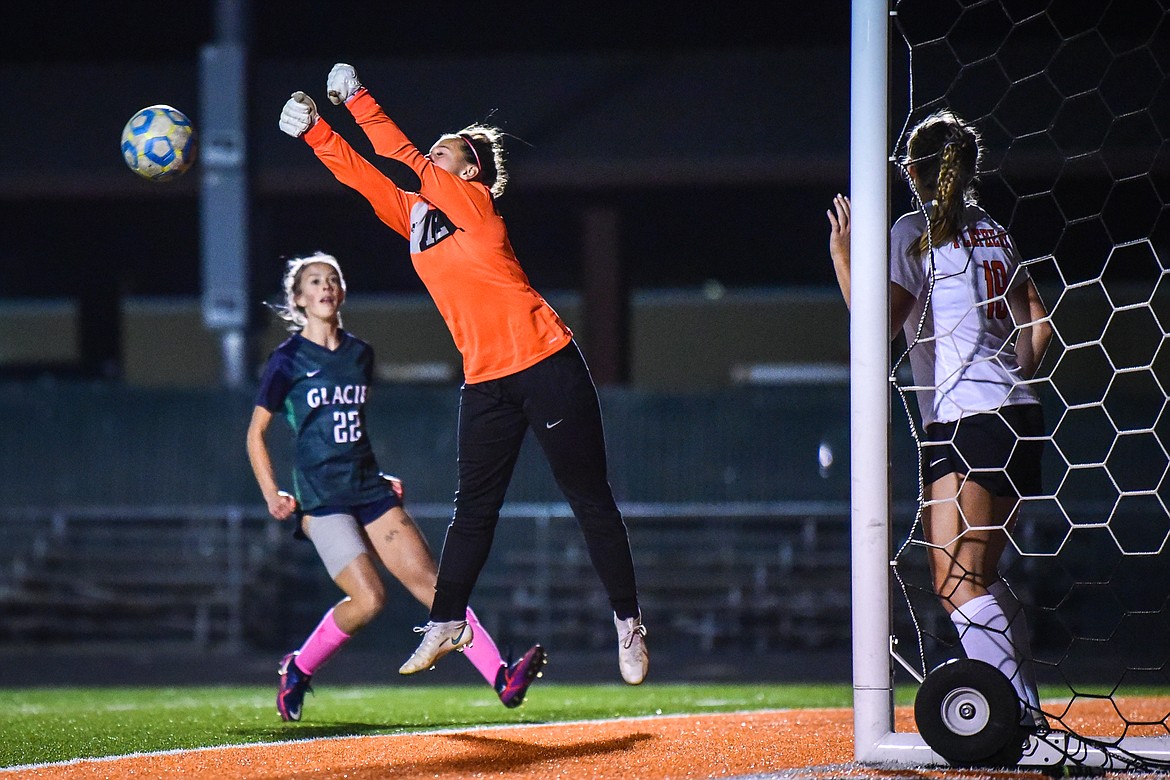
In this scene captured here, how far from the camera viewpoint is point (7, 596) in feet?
45.9

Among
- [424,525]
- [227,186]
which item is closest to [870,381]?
[424,525]

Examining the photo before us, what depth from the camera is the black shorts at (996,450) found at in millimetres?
4266

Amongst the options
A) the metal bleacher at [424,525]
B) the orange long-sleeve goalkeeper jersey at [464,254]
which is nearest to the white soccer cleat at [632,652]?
the orange long-sleeve goalkeeper jersey at [464,254]

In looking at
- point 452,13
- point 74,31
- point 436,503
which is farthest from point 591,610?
point 74,31

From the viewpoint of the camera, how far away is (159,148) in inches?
225

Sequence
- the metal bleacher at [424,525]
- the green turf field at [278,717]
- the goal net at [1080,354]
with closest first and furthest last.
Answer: the green turf field at [278,717] → the goal net at [1080,354] → the metal bleacher at [424,525]

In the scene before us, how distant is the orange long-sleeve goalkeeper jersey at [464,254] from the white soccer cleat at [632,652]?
1078 mm

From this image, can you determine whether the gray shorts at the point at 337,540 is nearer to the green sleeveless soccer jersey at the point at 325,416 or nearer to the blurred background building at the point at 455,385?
the green sleeveless soccer jersey at the point at 325,416

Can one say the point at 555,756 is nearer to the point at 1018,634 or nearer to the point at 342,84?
the point at 1018,634

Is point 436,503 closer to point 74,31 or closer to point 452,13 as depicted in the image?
point 452,13

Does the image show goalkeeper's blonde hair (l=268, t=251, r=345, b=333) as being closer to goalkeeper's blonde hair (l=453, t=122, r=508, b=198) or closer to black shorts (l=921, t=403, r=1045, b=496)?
goalkeeper's blonde hair (l=453, t=122, r=508, b=198)

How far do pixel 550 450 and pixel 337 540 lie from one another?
56.9 inches

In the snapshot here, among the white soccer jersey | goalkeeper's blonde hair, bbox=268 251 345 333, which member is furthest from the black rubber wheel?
goalkeeper's blonde hair, bbox=268 251 345 333

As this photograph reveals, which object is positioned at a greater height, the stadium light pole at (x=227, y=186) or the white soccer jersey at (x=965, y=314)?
the stadium light pole at (x=227, y=186)
